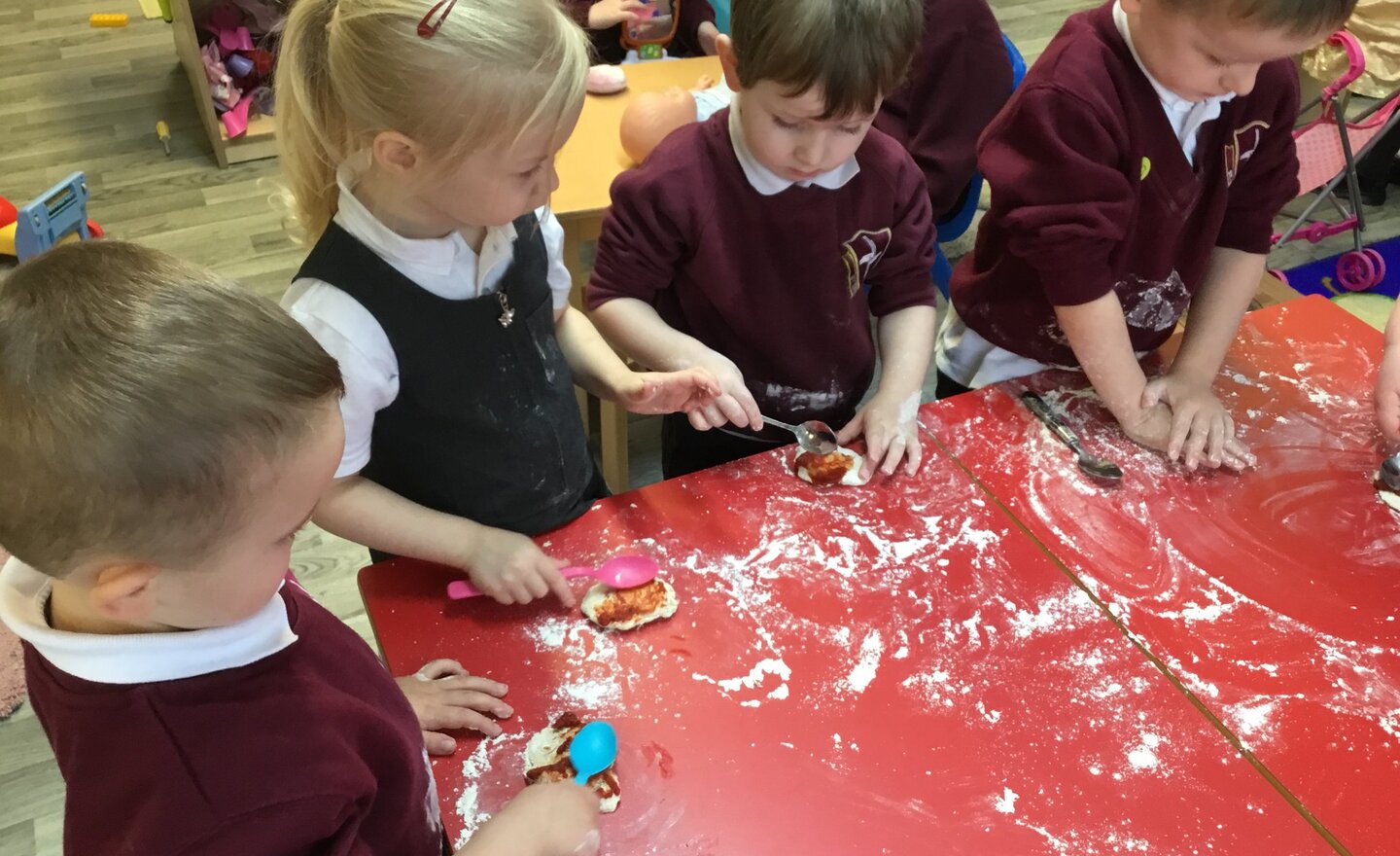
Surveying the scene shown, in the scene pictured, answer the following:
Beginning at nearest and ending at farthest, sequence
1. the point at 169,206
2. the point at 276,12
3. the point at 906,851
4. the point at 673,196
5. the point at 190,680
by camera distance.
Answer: the point at 190,680, the point at 906,851, the point at 673,196, the point at 169,206, the point at 276,12

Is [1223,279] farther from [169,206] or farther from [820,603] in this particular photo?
[169,206]

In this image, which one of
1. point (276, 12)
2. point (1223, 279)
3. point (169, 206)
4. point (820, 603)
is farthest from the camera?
point (276, 12)

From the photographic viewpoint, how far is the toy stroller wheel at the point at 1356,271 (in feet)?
8.71

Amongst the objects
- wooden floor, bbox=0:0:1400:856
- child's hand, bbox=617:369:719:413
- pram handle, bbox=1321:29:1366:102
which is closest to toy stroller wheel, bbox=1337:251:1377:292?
wooden floor, bbox=0:0:1400:856

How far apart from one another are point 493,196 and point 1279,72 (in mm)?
1042

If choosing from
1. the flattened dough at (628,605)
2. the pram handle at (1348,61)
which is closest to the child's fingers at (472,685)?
the flattened dough at (628,605)

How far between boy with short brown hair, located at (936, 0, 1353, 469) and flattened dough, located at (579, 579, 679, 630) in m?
0.65

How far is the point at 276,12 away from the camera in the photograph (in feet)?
11.1

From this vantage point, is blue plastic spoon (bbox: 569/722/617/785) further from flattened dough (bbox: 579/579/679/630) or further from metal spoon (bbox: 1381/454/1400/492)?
metal spoon (bbox: 1381/454/1400/492)

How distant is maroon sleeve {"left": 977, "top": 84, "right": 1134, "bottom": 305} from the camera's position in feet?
3.69

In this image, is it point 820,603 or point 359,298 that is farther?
point 820,603

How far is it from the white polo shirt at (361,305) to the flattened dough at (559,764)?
0.29 meters

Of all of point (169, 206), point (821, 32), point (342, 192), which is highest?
point (821, 32)

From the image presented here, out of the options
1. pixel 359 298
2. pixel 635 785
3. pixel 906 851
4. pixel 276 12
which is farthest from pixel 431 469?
pixel 276 12
